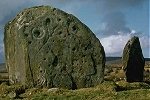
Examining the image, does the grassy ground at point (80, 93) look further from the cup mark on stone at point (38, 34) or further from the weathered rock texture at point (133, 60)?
the weathered rock texture at point (133, 60)

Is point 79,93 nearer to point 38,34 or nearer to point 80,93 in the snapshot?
point 80,93

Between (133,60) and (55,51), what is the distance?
37.8ft

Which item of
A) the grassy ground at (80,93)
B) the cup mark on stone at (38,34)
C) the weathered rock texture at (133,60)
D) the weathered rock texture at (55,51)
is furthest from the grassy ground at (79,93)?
the weathered rock texture at (133,60)

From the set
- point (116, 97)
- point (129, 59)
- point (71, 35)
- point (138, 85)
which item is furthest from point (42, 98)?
point (129, 59)

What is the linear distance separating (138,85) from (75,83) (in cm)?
479

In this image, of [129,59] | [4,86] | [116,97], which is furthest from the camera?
[129,59]

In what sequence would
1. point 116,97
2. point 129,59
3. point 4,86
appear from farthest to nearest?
point 129,59 < point 4,86 < point 116,97

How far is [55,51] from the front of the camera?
31.8 metres

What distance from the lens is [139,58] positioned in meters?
41.9

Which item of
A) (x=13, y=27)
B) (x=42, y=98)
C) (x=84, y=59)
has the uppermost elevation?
(x=13, y=27)

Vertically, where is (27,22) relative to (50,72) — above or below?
above

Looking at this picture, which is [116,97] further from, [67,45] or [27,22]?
[27,22]

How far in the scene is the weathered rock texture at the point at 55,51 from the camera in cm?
3155

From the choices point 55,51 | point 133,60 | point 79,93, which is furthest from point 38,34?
point 133,60
